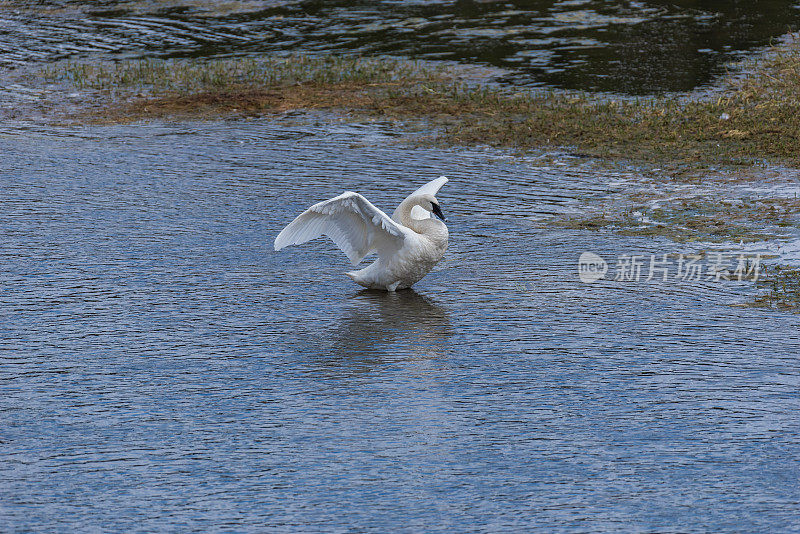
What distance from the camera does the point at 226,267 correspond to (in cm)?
1028

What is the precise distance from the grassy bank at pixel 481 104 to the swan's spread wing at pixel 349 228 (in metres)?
4.91

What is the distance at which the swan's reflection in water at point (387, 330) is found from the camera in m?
8.34

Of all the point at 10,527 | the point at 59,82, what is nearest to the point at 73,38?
the point at 59,82

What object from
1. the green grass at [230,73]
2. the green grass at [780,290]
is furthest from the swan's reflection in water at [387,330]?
the green grass at [230,73]

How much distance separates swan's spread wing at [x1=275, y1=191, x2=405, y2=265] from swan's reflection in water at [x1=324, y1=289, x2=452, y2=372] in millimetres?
413

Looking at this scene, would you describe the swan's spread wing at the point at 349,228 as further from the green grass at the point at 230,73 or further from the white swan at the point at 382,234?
the green grass at the point at 230,73

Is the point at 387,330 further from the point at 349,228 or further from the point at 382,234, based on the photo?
the point at 349,228

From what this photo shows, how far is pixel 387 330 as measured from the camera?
8.92 meters

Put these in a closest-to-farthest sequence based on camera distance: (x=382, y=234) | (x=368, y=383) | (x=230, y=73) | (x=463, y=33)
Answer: (x=368, y=383), (x=382, y=234), (x=230, y=73), (x=463, y=33)

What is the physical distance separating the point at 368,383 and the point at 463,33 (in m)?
14.3

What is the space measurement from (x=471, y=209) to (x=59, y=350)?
4862mm

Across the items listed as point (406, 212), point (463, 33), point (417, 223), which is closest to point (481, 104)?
point (463, 33)

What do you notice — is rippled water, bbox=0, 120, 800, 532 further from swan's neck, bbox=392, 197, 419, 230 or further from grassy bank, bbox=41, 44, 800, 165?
grassy bank, bbox=41, 44, 800, 165

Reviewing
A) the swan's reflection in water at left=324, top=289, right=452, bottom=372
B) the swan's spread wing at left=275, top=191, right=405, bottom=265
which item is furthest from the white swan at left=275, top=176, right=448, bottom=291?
the swan's reflection in water at left=324, top=289, right=452, bottom=372
